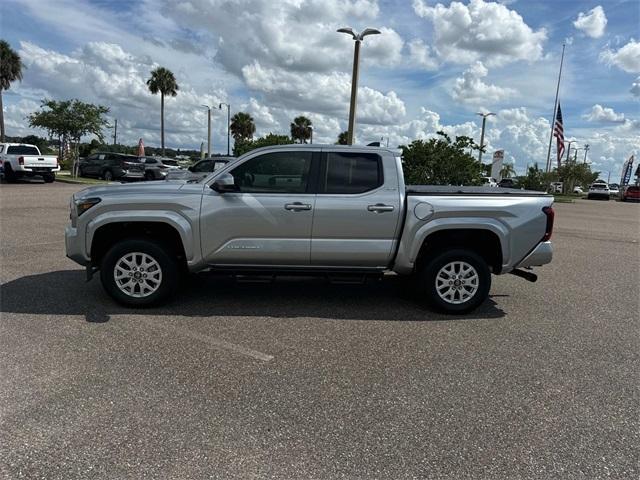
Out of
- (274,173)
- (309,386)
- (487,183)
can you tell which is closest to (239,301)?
(274,173)

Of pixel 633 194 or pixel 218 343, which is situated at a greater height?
pixel 633 194

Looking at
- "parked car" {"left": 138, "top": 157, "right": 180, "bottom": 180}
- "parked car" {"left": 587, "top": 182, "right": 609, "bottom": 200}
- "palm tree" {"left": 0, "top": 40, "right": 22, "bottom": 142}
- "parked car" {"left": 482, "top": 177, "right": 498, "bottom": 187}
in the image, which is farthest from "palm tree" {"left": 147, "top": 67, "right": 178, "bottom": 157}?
"parked car" {"left": 587, "top": 182, "right": 609, "bottom": 200}

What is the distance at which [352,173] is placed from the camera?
17.4ft

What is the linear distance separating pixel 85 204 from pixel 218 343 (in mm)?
2133

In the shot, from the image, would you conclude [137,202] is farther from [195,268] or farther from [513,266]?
[513,266]

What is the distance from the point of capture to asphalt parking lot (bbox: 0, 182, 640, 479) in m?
2.72

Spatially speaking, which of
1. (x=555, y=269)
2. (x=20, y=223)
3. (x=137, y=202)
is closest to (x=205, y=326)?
(x=137, y=202)

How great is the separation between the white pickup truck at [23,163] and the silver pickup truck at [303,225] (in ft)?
68.0

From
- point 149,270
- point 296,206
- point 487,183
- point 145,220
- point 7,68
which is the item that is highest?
point 7,68

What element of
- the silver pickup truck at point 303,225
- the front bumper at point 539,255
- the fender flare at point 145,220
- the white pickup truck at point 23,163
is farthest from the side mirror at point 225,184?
the white pickup truck at point 23,163

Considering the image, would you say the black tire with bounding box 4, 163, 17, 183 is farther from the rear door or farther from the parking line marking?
the rear door

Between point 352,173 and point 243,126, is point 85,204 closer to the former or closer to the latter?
point 352,173

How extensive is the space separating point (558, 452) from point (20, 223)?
37.5 ft

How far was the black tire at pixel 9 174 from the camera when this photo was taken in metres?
22.5
